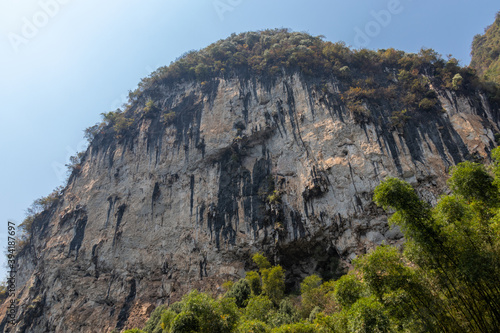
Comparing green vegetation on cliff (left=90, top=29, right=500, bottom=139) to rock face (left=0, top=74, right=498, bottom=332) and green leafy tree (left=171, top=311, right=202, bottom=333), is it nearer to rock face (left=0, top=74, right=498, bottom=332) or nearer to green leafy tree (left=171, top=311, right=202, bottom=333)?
rock face (left=0, top=74, right=498, bottom=332)

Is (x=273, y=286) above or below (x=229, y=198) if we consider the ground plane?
below

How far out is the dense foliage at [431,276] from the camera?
7.96m

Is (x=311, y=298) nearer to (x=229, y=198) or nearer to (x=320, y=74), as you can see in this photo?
(x=229, y=198)

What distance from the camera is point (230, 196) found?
28.0 metres

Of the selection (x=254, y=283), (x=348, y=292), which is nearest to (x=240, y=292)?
(x=254, y=283)

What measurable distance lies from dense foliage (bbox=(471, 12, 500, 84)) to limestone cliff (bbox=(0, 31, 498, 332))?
20.0 m

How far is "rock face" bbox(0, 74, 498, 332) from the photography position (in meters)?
24.0

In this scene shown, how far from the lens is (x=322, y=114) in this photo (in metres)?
28.8

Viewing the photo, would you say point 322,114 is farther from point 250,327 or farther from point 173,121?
point 250,327

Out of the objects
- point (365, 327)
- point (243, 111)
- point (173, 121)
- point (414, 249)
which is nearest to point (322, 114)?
point (243, 111)

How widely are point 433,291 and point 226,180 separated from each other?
2127 centimetres

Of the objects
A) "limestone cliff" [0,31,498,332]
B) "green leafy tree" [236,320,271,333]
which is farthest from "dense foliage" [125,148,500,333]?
"limestone cliff" [0,31,498,332]

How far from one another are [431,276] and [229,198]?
20.3 meters

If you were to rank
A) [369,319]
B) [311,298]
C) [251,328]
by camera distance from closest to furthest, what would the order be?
[369,319]
[251,328]
[311,298]
